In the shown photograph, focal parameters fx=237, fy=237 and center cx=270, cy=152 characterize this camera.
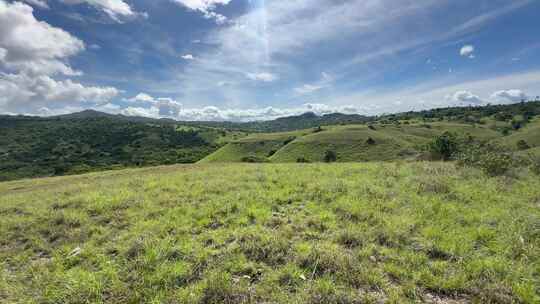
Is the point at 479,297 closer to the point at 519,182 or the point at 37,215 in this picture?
the point at 519,182

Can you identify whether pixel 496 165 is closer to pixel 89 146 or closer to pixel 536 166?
pixel 536 166

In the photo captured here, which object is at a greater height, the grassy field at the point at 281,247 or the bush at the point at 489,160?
the bush at the point at 489,160

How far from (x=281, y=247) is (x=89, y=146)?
191445mm

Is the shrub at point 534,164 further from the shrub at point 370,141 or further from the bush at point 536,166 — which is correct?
the shrub at point 370,141

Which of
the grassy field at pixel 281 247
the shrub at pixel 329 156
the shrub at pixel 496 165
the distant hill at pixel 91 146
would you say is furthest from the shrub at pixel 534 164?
the distant hill at pixel 91 146

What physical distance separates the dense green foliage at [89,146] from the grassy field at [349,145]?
2732 cm

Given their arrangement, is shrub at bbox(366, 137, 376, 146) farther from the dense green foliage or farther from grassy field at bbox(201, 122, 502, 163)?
the dense green foliage

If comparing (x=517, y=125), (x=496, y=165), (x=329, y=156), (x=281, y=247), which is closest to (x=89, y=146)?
(x=329, y=156)

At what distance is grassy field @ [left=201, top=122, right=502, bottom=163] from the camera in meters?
70.8

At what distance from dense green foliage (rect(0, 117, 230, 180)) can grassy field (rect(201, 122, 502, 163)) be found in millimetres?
27316

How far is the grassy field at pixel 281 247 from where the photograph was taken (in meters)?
4.11

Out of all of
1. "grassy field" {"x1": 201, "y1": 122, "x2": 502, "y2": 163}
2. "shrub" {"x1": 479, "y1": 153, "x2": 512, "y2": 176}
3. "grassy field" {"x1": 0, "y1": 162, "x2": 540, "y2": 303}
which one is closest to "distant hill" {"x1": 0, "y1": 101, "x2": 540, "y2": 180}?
"grassy field" {"x1": 201, "y1": 122, "x2": 502, "y2": 163}

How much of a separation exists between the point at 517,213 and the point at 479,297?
4840 mm

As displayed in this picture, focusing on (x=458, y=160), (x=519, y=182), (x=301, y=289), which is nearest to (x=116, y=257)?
(x=301, y=289)
